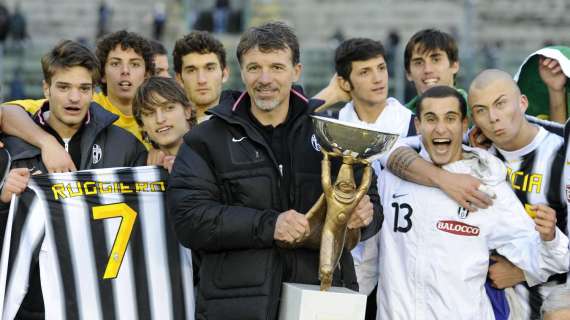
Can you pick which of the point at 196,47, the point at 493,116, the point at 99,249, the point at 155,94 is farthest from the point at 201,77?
the point at 493,116

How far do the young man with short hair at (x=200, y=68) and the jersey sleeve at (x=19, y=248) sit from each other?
142 cm

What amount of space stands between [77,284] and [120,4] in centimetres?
2332

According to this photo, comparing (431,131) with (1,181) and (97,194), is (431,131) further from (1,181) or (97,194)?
(1,181)

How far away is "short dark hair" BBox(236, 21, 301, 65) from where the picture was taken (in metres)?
4.57

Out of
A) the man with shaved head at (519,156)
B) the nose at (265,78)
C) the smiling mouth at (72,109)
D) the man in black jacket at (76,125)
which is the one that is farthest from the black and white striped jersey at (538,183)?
the smiling mouth at (72,109)

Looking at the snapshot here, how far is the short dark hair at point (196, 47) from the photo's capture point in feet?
20.5

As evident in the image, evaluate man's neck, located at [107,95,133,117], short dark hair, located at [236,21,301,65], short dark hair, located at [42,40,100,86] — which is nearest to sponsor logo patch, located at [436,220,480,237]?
short dark hair, located at [236,21,301,65]

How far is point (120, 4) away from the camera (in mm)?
27516

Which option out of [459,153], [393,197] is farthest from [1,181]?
[459,153]

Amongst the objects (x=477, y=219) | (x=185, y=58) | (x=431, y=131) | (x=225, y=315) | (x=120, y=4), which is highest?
(x=120, y=4)

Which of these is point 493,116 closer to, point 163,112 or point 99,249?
point 163,112

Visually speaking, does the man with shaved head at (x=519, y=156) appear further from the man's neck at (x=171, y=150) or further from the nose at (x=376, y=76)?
the man's neck at (x=171, y=150)

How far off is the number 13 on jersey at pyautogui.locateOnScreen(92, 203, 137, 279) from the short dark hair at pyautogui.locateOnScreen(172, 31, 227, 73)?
1.52 metres

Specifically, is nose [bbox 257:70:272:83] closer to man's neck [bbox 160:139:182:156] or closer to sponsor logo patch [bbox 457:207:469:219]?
man's neck [bbox 160:139:182:156]
